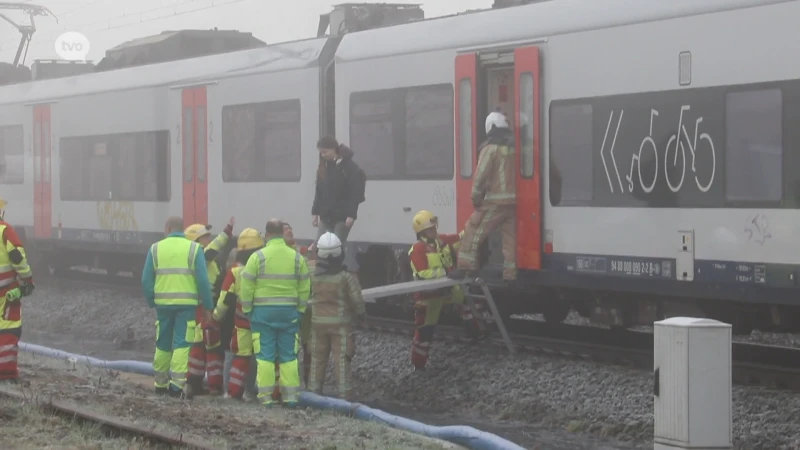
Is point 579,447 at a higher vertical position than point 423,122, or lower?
lower

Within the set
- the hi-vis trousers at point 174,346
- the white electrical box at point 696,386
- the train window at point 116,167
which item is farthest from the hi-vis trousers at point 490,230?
the train window at point 116,167

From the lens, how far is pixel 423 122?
1450 cm

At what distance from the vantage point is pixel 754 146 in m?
10.9

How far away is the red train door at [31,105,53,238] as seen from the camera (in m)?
22.4

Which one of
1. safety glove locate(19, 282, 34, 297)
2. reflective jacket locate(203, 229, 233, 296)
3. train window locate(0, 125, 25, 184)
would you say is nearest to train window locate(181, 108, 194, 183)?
train window locate(0, 125, 25, 184)

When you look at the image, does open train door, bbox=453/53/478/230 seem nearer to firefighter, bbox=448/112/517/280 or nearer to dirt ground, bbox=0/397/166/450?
firefighter, bbox=448/112/517/280

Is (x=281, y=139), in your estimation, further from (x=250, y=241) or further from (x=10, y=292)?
(x=10, y=292)

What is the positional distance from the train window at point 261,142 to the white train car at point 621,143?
6.46ft

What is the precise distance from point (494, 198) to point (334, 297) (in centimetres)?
244

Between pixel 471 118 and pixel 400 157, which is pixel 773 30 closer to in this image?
pixel 471 118

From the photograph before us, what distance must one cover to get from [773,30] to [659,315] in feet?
10.1

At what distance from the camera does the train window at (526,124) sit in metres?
13.0

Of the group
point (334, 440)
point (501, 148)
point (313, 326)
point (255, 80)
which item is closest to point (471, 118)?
point (501, 148)

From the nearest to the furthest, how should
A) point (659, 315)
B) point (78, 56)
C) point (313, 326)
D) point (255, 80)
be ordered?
point (313, 326) < point (659, 315) < point (255, 80) < point (78, 56)
